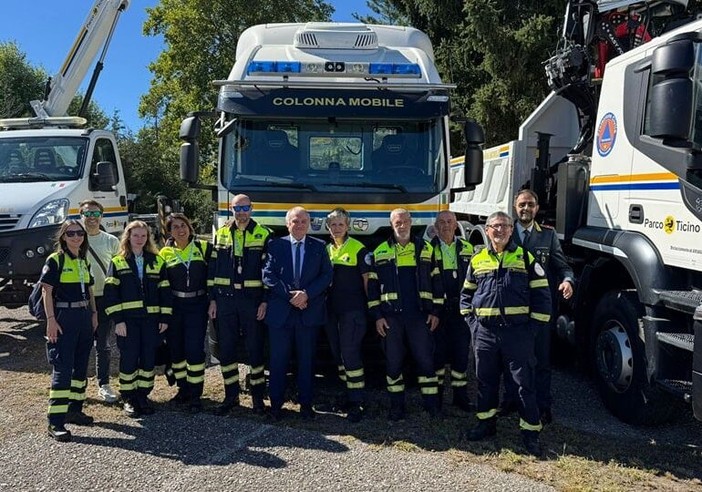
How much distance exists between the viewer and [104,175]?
25.0 feet

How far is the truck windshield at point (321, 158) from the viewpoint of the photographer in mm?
5297

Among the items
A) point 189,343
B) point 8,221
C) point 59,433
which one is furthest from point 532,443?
point 8,221

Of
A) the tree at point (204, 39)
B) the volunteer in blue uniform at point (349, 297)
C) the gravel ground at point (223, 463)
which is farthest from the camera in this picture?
the tree at point (204, 39)

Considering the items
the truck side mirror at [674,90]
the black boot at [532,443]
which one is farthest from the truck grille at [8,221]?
the truck side mirror at [674,90]

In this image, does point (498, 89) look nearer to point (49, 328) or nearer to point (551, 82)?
point (551, 82)

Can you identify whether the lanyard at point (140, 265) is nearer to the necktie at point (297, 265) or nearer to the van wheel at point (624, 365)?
the necktie at point (297, 265)

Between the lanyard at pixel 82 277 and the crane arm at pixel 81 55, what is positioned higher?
the crane arm at pixel 81 55

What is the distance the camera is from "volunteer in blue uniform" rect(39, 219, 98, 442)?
4516 mm

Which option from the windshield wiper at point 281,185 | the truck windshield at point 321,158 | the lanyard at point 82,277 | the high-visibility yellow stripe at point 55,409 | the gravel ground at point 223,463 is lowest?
the gravel ground at point 223,463

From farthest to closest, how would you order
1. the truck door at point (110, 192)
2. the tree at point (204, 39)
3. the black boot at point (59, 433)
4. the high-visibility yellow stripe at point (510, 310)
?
the tree at point (204, 39) < the truck door at point (110, 192) < the black boot at point (59, 433) < the high-visibility yellow stripe at point (510, 310)

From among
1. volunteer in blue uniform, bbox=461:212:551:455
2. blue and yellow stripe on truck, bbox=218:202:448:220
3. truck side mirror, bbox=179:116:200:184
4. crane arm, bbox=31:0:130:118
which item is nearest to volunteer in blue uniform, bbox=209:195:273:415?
blue and yellow stripe on truck, bbox=218:202:448:220

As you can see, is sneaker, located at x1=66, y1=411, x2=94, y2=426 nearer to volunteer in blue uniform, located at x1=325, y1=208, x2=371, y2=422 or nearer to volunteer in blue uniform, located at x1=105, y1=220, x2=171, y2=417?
volunteer in blue uniform, located at x1=105, y1=220, x2=171, y2=417

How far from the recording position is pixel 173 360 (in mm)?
5176

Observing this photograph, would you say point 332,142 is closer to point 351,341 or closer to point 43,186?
point 351,341
